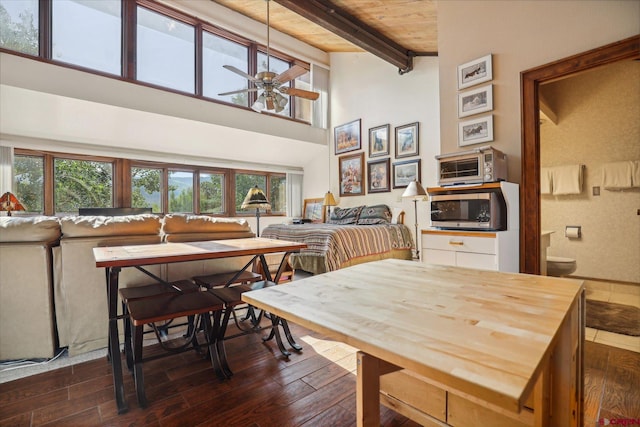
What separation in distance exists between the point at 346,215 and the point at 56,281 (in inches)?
171

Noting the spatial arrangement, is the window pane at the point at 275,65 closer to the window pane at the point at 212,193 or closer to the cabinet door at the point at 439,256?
the window pane at the point at 212,193

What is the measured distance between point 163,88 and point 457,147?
4.44 meters

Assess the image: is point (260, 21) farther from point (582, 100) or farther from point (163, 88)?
point (582, 100)

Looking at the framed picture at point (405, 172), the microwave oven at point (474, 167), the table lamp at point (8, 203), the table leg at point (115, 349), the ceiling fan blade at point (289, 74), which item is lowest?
the table leg at point (115, 349)

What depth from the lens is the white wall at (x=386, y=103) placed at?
506 centimetres

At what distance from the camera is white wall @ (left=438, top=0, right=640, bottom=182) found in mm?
2160

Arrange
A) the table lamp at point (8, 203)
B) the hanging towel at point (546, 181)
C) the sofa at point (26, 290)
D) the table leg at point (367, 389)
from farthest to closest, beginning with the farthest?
the hanging towel at point (546, 181), the table lamp at point (8, 203), the sofa at point (26, 290), the table leg at point (367, 389)

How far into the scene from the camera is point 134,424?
143 centimetres

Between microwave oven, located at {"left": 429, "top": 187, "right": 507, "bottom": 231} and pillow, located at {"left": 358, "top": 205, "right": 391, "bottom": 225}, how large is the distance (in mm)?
2494

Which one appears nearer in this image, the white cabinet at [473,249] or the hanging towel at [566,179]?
the white cabinet at [473,249]

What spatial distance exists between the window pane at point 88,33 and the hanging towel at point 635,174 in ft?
22.3

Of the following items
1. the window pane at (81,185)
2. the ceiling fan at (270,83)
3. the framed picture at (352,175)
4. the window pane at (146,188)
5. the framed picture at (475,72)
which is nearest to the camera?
the framed picture at (475,72)

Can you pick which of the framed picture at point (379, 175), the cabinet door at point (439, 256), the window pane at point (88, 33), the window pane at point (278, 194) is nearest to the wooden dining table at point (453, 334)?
the cabinet door at point (439, 256)

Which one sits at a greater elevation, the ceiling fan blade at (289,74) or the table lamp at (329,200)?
the ceiling fan blade at (289,74)
